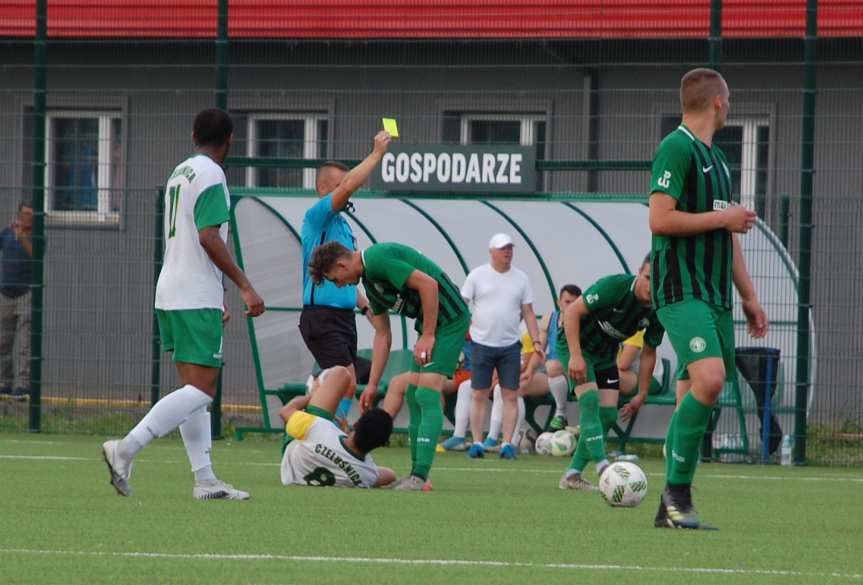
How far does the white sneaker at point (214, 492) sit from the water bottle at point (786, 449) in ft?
24.6

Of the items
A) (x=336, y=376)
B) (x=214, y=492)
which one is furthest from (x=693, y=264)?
(x=336, y=376)

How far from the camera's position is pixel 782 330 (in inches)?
638

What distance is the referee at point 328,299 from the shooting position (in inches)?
477

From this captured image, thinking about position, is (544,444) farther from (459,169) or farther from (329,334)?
(329,334)

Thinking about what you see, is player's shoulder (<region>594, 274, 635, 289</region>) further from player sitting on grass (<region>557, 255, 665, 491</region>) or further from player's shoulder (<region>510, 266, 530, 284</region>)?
player's shoulder (<region>510, 266, 530, 284</region>)

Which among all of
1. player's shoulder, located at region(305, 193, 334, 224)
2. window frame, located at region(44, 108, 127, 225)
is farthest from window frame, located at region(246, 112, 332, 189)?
player's shoulder, located at region(305, 193, 334, 224)

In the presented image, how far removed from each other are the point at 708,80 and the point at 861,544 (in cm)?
222

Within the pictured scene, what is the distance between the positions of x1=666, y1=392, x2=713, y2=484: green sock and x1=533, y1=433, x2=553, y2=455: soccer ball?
8.25m

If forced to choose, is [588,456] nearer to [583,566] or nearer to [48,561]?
[583,566]

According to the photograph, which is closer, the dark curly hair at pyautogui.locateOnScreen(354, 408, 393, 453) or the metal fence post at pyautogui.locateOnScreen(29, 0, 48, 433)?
the dark curly hair at pyautogui.locateOnScreen(354, 408, 393, 453)

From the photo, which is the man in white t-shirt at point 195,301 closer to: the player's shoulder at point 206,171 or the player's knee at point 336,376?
the player's shoulder at point 206,171

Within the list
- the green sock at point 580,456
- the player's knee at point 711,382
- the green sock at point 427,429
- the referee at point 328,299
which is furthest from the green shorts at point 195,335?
the green sock at point 580,456

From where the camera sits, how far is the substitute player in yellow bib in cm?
830

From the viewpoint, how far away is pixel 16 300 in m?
18.1
